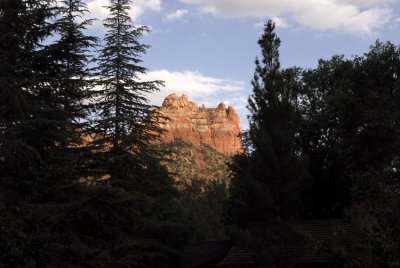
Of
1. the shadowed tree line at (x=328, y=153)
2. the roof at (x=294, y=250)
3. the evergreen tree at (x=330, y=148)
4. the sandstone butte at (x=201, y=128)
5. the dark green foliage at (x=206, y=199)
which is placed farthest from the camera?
the sandstone butte at (x=201, y=128)

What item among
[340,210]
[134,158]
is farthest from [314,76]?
[134,158]

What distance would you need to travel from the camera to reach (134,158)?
22.2m

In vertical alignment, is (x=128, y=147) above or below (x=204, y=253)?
above

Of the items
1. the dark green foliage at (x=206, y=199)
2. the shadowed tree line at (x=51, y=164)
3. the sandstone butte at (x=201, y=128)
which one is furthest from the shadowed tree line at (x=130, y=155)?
the sandstone butte at (x=201, y=128)

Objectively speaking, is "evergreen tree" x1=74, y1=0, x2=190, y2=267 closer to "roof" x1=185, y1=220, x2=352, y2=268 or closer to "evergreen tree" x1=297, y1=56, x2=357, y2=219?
"roof" x1=185, y1=220, x2=352, y2=268

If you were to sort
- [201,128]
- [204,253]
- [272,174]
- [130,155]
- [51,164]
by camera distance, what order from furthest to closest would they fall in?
[201,128]
[204,253]
[130,155]
[272,174]
[51,164]

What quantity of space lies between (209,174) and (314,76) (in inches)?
3909

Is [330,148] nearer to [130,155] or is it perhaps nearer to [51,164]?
[130,155]

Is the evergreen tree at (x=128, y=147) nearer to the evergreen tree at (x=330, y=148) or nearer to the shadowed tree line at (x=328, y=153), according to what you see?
the shadowed tree line at (x=328, y=153)

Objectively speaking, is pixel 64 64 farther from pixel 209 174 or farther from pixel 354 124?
pixel 209 174

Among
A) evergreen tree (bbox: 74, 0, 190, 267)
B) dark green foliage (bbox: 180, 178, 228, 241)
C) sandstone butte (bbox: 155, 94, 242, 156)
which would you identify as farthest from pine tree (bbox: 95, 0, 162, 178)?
→ sandstone butte (bbox: 155, 94, 242, 156)

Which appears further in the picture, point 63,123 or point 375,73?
point 375,73

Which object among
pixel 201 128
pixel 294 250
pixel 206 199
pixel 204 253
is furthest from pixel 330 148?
pixel 201 128

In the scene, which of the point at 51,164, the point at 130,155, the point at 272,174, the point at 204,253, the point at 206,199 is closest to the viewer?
the point at 51,164
